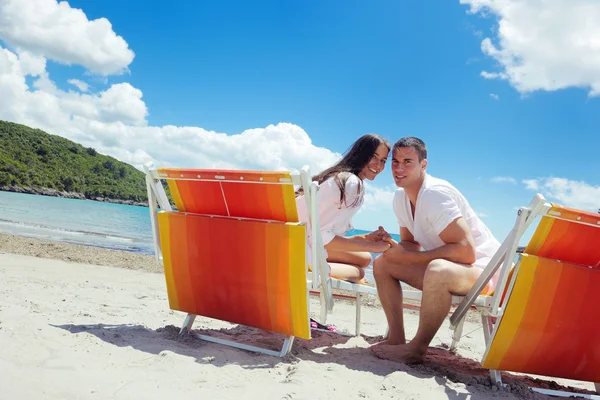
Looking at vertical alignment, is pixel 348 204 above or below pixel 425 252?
above

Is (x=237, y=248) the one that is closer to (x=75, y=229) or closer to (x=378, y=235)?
(x=378, y=235)

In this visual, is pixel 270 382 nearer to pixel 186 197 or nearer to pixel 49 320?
pixel 186 197

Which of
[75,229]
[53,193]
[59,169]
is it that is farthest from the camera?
[59,169]

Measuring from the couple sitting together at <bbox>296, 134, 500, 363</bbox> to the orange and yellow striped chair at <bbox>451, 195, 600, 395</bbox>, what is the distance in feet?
1.34

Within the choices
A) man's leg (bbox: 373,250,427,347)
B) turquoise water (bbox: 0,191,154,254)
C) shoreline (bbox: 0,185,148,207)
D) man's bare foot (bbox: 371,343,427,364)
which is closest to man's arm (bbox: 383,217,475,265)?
man's leg (bbox: 373,250,427,347)

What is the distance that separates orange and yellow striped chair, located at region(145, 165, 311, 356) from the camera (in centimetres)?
284

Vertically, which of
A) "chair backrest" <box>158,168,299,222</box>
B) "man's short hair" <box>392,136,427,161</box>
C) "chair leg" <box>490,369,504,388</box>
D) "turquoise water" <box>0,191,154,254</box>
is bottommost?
"turquoise water" <box>0,191,154,254</box>

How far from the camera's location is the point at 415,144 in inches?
133

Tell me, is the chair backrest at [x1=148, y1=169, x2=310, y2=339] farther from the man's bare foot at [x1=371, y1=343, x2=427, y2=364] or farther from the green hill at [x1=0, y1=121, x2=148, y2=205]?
the green hill at [x1=0, y1=121, x2=148, y2=205]

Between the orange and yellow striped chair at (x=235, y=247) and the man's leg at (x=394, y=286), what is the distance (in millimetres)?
762

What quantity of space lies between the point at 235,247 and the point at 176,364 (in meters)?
0.80

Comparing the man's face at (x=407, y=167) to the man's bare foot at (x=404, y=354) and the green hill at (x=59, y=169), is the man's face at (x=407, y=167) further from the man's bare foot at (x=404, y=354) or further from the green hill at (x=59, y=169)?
the green hill at (x=59, y=169)

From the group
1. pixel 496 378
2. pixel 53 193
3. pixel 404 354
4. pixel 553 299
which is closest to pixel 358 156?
pixel 404 354

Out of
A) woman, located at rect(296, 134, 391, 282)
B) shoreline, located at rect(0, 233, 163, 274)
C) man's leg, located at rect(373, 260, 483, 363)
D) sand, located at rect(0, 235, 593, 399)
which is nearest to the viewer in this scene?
sand, located at rect(0, 235, 593, 399)
